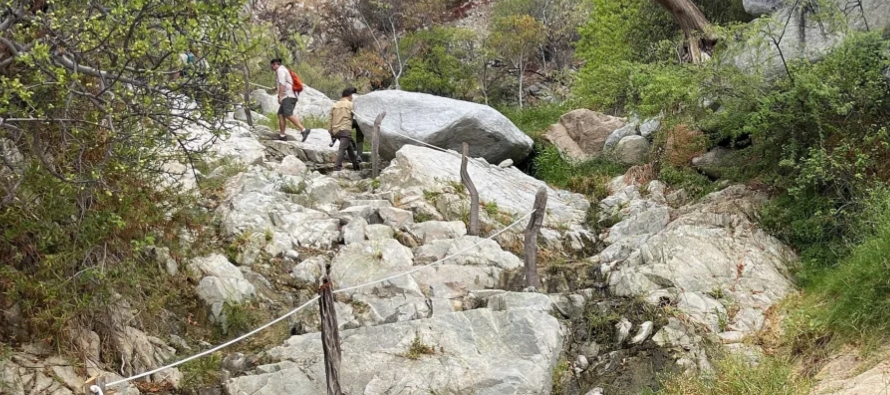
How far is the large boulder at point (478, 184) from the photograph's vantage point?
40.5 feet

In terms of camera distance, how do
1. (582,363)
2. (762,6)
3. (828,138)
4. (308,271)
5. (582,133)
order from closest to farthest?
1. (582,363)
2. (828,138)
3. (308,271)
4. (762,6)
5. (582,133)

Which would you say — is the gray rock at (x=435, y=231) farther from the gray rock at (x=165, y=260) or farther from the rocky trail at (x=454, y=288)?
the gray rock at (x=165, y=260)

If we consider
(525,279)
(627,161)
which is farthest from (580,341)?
(627,161)

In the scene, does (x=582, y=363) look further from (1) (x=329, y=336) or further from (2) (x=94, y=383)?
(2) (x=94, y=383)

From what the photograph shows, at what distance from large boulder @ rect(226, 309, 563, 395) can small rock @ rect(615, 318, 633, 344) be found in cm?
63

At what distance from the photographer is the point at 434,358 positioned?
24.5ft

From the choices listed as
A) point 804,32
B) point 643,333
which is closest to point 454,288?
point 643,333

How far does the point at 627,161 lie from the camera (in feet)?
47.7

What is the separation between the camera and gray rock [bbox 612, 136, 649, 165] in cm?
1438

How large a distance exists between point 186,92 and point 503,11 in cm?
2934

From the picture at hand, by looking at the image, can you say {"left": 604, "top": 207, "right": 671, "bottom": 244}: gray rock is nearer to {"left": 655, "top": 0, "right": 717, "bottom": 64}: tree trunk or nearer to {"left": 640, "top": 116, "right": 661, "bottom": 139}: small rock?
{"left": 640, "top": 116, "right": 661, "bottom": 139}: small rock

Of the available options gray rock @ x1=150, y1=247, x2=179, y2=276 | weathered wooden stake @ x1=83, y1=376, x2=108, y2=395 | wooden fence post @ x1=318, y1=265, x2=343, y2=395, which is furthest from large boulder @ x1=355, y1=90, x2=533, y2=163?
weathered wooden stake @ x1=83, y1=376, x2=108, y2=395

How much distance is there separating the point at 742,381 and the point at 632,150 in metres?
8.42

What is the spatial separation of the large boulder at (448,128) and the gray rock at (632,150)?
6.65ft
